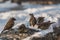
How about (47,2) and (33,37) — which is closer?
(33,37)

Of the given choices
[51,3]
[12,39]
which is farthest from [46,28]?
[51,3]

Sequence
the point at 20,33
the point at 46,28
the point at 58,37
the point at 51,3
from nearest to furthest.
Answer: the point at 58,37, the point at 20,33, the point at 46,28, the point at 51,3

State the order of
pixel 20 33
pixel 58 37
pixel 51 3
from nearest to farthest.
A: pixel 58 37
pixel 20 33
pixel 51 3

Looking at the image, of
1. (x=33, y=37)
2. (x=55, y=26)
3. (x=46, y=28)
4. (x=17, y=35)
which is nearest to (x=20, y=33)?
(x=17, y=35)

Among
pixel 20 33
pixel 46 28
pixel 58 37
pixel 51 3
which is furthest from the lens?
pixel 51 3

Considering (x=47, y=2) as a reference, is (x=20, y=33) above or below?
above

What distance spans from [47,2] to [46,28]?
9579 mm

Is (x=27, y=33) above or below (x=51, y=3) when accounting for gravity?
above

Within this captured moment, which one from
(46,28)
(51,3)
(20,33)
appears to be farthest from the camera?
(51,3)

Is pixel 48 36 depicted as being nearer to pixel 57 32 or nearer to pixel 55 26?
pixel 57 32

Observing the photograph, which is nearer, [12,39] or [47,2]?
[12,39]

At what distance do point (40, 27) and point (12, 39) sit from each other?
3.94 feet

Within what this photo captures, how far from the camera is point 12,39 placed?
16.9ft

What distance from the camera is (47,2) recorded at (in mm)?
15359
